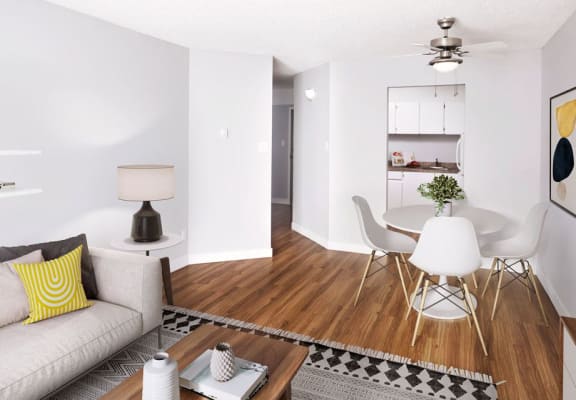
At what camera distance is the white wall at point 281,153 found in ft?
28.7

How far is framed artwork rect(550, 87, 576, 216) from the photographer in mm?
3215

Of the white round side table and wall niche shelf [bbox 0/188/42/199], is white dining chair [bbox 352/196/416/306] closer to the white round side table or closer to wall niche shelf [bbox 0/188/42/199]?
the white round side table

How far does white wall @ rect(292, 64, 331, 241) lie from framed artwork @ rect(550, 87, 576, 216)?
2475mm

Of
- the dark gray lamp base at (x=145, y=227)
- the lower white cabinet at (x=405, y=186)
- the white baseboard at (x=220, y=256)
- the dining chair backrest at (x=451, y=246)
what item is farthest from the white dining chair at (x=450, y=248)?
the lower white cabinet at (x=405, y=186)

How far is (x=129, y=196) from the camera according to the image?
3.25 m

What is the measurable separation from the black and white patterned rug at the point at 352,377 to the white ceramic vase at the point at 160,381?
100 centimetres

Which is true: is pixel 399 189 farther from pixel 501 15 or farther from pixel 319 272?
pixel 501 15

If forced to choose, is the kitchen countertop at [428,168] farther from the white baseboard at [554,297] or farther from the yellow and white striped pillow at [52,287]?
the yellow and white striped pillow at [52,287]

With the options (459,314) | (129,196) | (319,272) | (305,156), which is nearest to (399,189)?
(305,156)

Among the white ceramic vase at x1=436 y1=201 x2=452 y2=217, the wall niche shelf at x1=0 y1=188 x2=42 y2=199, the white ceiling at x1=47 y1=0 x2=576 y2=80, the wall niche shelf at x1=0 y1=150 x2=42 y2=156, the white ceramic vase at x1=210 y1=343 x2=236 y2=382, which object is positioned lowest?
the white ceramic vase at x1=210 y1=343 x2=236 y2=382

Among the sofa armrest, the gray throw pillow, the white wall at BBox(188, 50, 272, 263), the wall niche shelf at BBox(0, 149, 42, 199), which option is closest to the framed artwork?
the white wall at BBox(188, 50, 272, 263)

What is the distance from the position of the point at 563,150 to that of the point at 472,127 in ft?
4.37

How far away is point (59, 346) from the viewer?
214cm

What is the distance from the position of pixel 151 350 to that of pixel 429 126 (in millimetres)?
4562
